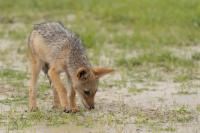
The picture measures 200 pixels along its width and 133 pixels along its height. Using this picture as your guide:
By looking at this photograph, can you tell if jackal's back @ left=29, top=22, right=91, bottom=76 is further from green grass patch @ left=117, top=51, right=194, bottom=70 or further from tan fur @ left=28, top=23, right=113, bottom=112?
green grass patch @ left=117, top=51, right=194, bottom=70

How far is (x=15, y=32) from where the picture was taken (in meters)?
17.4

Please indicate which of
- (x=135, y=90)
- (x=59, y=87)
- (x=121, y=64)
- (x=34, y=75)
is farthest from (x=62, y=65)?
(x=121, y=64)

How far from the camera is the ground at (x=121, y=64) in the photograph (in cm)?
1048

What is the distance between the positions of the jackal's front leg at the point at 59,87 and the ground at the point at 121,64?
220mm

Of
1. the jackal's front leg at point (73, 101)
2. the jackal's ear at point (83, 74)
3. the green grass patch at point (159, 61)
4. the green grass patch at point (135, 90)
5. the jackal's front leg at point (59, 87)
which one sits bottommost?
the green grass patch at point (159, 61)

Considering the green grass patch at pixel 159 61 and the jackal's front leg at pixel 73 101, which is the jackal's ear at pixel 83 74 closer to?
the jackal's front leg at pixel 73 101

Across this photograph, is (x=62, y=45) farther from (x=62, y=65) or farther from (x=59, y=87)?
(x=59, y=87)

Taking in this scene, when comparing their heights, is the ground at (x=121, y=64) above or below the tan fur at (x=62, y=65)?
below

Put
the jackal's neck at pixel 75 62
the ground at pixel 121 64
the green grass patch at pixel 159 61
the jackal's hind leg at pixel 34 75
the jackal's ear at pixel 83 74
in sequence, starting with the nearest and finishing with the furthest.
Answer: the ground at pixel 121 64
the jackal's ear at pixel 83 74
the jackal's neck at pixel 75 62
the jackal's hind leg at pixel 34 75
the green grass patch at pixel 159 61

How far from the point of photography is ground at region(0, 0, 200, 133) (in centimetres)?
1048

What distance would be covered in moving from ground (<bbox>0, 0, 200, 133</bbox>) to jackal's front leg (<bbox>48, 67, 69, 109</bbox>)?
0.22 meters

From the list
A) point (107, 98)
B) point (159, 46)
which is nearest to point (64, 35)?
point (107, 98)

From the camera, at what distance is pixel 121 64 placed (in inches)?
578

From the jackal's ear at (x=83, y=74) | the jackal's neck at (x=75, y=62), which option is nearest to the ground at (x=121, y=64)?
the jackal's ear at (x=83, y=74)
